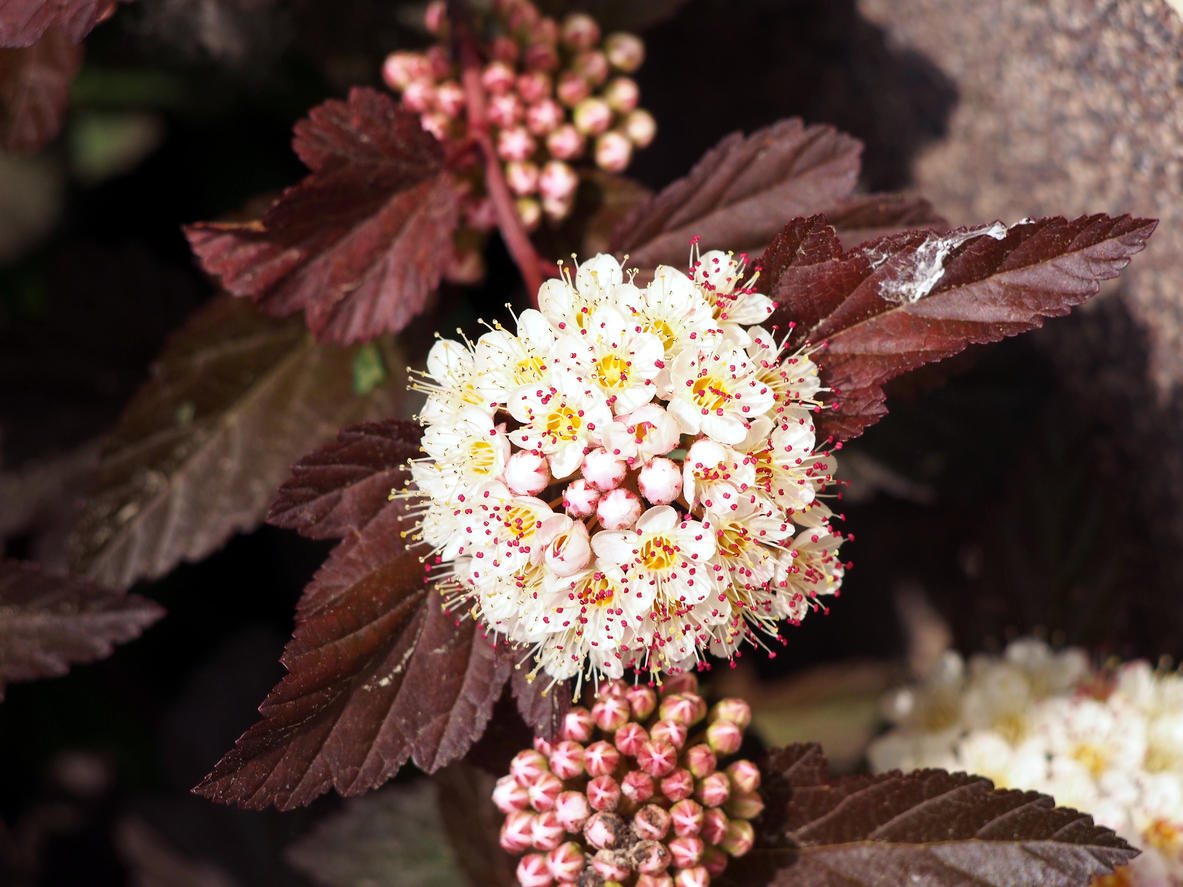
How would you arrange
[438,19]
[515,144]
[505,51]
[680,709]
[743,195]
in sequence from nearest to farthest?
1. [680,709]
2. [743,195]
3. [515,144]
4. [505,51]
5. [438,19]

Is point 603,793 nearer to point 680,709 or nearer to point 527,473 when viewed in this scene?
point 680,709

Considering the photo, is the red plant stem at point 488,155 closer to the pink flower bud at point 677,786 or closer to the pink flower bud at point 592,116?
the pink flower bud at point 592,116

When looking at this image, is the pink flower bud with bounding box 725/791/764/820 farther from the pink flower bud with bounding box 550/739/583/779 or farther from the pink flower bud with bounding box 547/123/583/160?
the pink flower bud with bounding box 547/123/583/160

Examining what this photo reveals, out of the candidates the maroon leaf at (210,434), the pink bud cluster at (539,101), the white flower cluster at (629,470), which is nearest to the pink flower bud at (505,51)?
the pink bud cluster at (539,101)

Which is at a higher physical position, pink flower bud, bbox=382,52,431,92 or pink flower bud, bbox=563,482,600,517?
pink flower bud, bbox=382,52,431,92

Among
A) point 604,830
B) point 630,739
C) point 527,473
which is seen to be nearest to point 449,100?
point 527,473

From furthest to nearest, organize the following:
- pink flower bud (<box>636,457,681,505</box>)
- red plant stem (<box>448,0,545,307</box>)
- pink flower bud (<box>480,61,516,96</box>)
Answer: pink flower bud (<box>480,61,516,96</box>)
red plant stem (<box>448,0,545,307</box>)
pink flower bud (<box>636,457,681,505</box>)

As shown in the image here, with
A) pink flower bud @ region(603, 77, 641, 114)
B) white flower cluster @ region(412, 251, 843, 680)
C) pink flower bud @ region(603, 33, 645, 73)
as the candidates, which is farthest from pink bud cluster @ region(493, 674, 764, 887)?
pink flower bud @ region(603, 33, 645, 73)

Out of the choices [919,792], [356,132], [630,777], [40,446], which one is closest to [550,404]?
[630,777]
